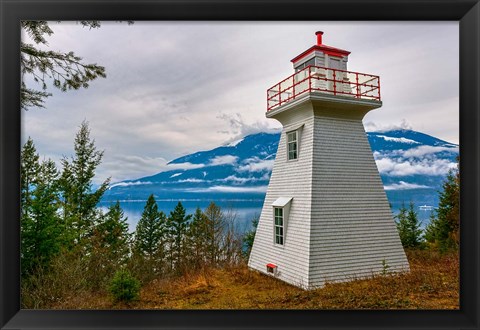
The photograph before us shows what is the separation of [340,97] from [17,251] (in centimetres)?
366

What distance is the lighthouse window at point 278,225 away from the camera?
4012mm

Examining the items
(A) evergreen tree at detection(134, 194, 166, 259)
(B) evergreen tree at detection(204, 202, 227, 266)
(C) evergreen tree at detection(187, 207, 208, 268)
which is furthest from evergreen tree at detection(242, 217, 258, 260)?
(A) evergreen tree at detection(134, 194, 166, 259)

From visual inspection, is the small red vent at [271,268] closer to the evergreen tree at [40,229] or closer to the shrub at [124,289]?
the shrub at [124,289]

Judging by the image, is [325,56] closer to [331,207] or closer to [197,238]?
[331,207]

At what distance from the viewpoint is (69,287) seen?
2.92m

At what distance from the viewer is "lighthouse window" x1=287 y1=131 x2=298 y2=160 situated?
160 inches

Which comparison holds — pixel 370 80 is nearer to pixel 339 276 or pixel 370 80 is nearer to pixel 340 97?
pixel 340 97

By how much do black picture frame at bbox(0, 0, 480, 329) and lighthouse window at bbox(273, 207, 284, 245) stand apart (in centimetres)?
240

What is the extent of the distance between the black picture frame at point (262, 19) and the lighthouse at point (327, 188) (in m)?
1.91

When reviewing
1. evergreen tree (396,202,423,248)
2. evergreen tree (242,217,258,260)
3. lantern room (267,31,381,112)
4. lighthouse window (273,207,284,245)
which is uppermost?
lantern room (267,31,381,112)

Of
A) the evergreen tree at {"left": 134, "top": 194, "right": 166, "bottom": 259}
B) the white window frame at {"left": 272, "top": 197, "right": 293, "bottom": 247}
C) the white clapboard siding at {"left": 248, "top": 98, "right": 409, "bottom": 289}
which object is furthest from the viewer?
the evergreen tree at {"left": 134, "top": 194, "right": 166, "bottom": 259}

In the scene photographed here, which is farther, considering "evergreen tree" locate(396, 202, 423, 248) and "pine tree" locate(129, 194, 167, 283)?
"evergreen tree" locate(396, 202, 423, 248)

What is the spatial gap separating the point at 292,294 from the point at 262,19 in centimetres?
282

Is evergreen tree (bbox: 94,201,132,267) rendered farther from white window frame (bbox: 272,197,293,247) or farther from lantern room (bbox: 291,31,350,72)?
lantern room (bbox: 291,31,350,72)
